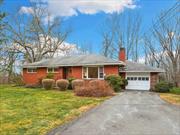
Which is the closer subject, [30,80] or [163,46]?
[30,80]

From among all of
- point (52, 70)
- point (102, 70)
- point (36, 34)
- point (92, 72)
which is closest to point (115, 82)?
point (102, 70)

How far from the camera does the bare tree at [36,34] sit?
1783 inches

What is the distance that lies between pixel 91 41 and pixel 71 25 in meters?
7.23

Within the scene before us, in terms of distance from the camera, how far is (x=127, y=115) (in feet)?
38.5

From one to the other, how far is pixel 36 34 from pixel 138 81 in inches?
893

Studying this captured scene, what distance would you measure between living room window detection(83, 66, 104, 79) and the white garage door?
3100mm

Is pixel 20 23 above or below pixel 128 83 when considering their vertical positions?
above

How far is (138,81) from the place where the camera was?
3045 cm

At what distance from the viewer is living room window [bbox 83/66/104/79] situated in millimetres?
30220

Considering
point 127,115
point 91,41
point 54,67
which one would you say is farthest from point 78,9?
point 127,115

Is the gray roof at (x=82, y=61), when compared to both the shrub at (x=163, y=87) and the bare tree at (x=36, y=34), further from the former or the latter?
the bare tree at (x=36, y=34)

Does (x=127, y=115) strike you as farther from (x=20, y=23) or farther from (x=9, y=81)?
(x=20, y=23)

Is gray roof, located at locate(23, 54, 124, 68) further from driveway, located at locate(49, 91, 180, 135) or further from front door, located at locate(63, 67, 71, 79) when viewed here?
driveway, located at locate(49, 91, 180, 135)

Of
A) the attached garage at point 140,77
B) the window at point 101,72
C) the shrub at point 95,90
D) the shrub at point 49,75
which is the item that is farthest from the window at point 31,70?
the shrub at point 95,90
